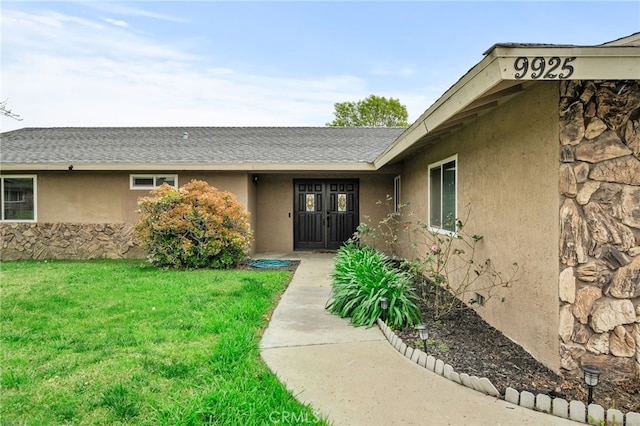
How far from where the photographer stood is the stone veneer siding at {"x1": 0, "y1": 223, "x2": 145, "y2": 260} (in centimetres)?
1012

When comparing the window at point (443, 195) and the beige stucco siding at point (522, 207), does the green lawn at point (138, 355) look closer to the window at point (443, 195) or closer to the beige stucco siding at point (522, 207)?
the beige stucco siding at point (522, 207)

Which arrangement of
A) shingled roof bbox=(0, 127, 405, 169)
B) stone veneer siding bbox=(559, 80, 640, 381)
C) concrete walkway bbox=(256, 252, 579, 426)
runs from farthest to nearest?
shingled roof bbox=(0, 127, 405, 169), stone veneer siding bbox=(559, 80, 640, 381), concrete walkway bbox=(256, 252, 579, 426)

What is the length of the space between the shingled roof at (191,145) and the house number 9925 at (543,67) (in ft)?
24.1

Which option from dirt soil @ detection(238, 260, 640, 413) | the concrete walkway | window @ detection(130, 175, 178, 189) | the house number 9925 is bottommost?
the concrete walkway

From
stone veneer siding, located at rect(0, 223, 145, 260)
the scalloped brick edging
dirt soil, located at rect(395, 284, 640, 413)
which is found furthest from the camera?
stone veneer siding, located at rect(0, 223, 145, 260)

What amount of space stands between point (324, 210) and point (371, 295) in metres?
7.16

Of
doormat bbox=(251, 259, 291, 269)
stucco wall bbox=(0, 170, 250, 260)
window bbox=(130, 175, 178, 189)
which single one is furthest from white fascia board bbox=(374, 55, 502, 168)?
window bbox=(130, 175, 178, 189)

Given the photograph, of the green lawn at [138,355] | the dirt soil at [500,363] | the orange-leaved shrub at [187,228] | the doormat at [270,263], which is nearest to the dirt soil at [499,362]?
the dirt soil at [500,363]

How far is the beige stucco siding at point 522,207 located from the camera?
3.26 m

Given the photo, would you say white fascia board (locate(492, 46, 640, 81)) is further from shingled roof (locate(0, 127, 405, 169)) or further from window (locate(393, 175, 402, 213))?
window (locate(393, 175, 402, 213))

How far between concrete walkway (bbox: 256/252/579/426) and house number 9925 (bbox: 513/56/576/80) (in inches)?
88.9

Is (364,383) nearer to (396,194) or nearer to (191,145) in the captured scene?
(396,194)

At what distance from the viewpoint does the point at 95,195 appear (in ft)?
33.6

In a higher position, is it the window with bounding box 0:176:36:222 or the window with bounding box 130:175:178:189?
the window with bounding box 130:175:178:189
